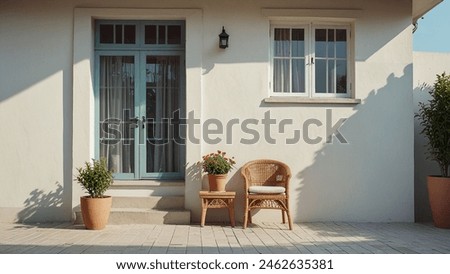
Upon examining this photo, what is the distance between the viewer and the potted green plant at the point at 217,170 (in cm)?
673

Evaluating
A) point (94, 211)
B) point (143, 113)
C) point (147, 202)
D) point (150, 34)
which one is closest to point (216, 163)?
point (147, 202)

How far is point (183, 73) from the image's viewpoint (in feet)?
24.3

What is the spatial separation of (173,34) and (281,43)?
1.67 metres

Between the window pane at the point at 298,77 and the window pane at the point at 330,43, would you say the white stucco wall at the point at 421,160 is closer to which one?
the window pane at the point at 330,43

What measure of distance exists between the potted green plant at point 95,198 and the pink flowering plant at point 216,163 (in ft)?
4.45

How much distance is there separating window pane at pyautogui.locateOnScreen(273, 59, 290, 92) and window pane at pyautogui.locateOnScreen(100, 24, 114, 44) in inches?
101

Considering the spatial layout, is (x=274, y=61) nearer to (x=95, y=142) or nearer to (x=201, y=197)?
(x=201, y=197)

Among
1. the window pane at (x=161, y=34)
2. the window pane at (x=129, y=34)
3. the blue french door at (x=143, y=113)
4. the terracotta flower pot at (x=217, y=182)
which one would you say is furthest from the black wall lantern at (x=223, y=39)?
the terracotta flower pot at (x=217, y=182)

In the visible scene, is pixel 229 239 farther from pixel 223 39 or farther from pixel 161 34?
pixel 161 34

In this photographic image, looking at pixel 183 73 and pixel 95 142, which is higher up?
pixel 183 73

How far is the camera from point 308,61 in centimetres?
736
